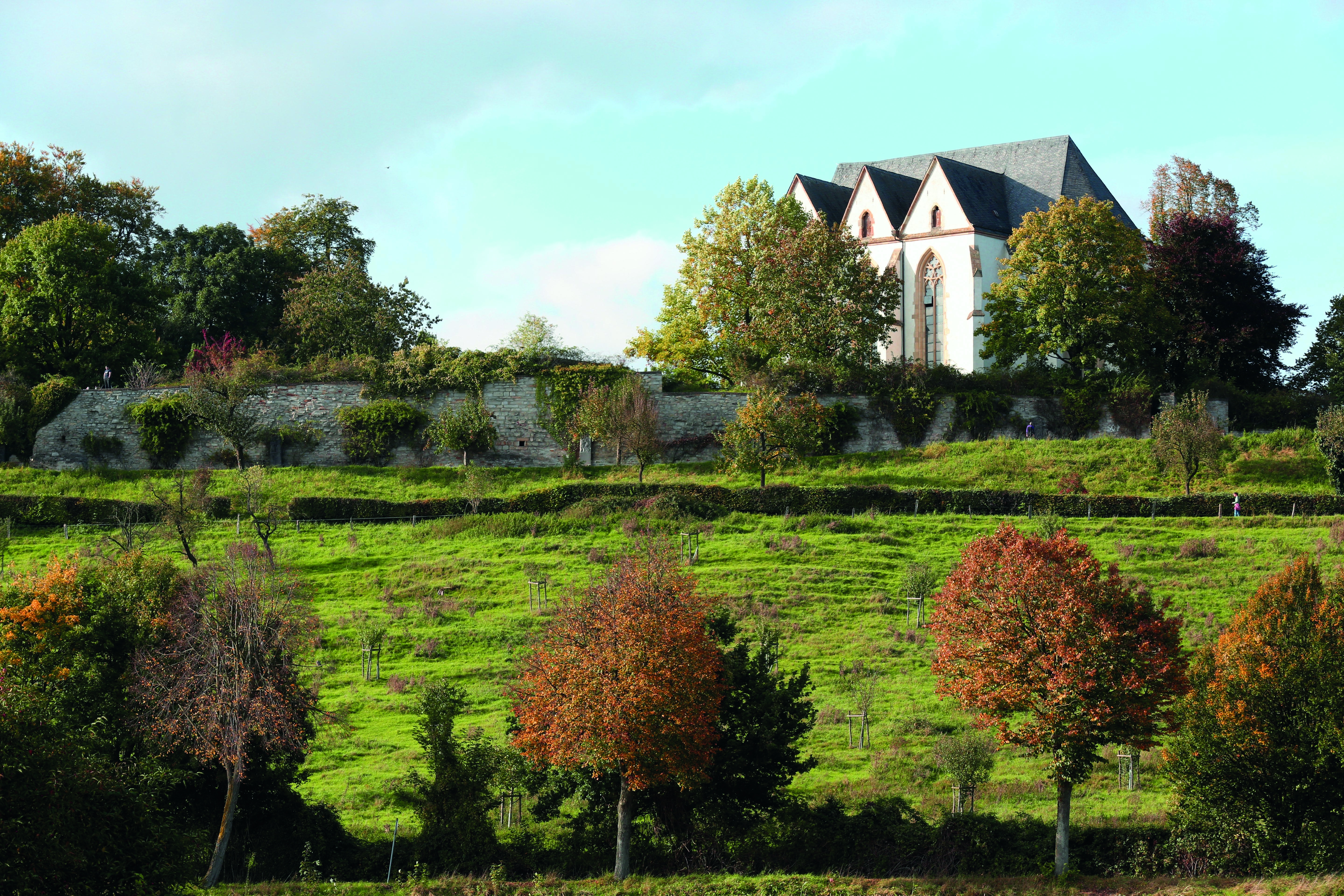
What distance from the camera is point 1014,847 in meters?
20.1

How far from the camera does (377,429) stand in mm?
45906

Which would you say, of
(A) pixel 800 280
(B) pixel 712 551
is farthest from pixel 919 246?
(B) pixel 712 551

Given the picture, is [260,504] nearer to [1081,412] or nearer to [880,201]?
[1081,412]

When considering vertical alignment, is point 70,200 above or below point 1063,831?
above

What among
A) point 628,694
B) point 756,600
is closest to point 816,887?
point 628,694

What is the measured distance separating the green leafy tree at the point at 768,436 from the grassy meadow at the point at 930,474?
2.56 ft

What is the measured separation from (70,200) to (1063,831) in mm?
50597

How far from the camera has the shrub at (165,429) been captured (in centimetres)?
4559

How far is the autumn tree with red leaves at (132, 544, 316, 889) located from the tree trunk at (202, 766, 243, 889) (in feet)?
0.05

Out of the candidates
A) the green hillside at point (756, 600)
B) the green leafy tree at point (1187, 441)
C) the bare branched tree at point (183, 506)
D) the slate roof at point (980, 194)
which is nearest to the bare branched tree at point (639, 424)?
the green hillside at point (756, 600)

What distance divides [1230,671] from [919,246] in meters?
39.8

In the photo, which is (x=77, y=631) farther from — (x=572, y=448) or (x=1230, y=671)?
(x=572, y=448)

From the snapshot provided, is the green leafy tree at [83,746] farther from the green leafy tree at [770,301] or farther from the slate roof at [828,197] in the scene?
the slate roof at [828,197]

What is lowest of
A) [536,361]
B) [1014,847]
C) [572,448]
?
[1014,847]
